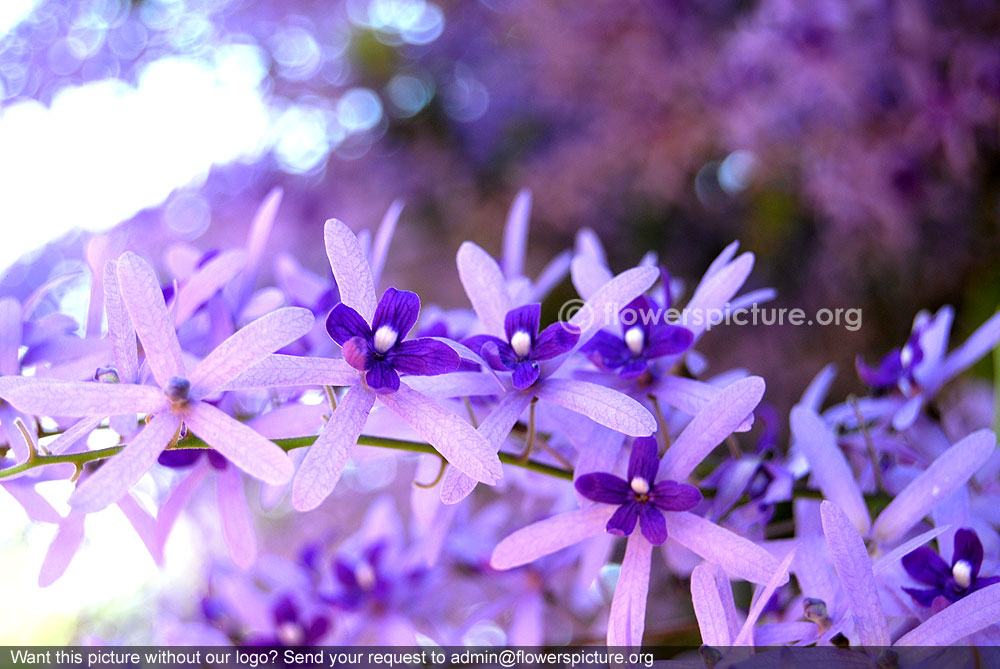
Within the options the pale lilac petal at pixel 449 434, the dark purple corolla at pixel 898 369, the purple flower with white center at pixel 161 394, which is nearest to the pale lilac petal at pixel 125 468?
the purple flower with white center at pixel 161 394

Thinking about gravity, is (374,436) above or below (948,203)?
above

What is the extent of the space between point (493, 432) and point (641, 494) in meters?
0.10

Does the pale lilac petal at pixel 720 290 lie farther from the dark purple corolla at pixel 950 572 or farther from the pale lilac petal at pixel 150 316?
the pale lilac petal at pixel 150 316

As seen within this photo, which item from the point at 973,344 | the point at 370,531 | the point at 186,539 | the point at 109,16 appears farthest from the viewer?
the point at 109,16

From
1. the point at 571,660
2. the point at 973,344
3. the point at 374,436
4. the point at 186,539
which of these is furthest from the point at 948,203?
the point at 186,539

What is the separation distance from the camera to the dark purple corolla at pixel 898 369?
22.1 inches

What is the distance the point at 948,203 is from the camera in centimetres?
113

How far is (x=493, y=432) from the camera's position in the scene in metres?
0.41

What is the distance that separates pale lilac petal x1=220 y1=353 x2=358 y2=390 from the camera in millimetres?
376

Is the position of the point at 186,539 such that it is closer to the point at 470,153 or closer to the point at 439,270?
the point at 439,270

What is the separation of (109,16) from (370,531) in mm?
1315

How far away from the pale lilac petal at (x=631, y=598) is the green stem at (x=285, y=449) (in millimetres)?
62

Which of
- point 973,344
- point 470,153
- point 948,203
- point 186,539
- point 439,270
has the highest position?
point 973,344

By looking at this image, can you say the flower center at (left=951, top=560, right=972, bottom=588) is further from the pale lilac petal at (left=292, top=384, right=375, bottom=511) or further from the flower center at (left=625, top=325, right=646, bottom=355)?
the pale lilac petal at (left=292, top=384, right=375, bottom=511)
